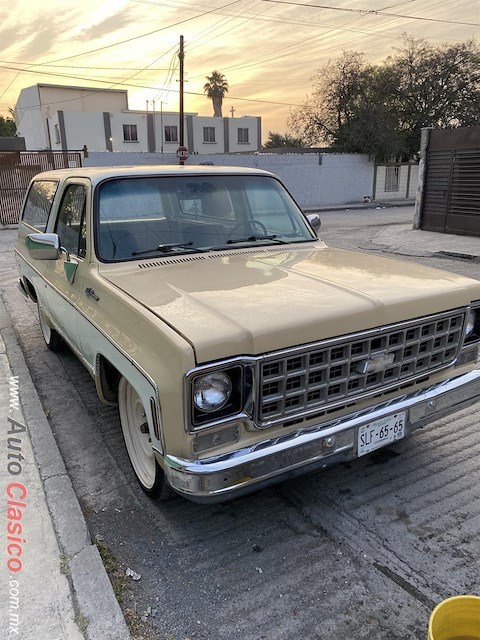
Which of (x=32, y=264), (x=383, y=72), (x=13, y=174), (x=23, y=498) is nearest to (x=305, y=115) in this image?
(x=383, y=72)

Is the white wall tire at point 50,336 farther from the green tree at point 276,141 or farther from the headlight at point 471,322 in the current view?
the green tree at point 276,141

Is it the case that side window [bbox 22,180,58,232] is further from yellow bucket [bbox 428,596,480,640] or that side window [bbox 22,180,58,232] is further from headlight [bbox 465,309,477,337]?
yellow bucket [bbox 428,596,480,640]

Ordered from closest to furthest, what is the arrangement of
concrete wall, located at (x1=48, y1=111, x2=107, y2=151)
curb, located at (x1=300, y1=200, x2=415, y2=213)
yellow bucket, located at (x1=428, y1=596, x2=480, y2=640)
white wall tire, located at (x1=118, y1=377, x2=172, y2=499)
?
yellow bucket, located at (x1=428, y1=596, x2=480, y2=640) < white wall tire, located at (x1=118, y1=377, x2=172, y2=499) < curb, located at (x1=300, y1=200, x2=415, y2=213) < concrete wall, located at (x1=48, y1=111, x2=107, y2=151)

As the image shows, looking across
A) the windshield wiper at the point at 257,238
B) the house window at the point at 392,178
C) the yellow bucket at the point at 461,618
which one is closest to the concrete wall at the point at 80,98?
the house window at the point at 392,178

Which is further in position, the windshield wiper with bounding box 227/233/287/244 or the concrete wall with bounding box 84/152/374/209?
the concrete wall with bounding box 84/152/374/209

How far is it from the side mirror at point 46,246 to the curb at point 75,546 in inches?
48.9

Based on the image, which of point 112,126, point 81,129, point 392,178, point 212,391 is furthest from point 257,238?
point 112,126

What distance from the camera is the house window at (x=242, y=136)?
52938 mm

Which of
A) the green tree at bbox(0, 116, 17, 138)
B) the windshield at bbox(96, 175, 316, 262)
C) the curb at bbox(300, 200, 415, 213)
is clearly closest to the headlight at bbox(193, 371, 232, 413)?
the windshield at bbox(96, 175, 316, 262)

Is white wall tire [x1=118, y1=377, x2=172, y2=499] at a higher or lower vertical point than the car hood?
lower

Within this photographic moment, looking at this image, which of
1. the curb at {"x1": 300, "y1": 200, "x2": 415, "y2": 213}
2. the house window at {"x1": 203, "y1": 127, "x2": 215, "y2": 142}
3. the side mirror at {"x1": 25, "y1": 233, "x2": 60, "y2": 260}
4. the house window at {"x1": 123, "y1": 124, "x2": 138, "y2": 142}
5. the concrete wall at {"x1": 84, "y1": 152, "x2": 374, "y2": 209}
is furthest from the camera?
the house window at {"x1": 203, "y1": 127, "x2": 215, "y2": 142}

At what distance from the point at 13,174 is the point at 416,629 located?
19989mm

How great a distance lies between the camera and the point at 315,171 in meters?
28.9

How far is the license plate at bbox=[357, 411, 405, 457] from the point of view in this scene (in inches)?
104
